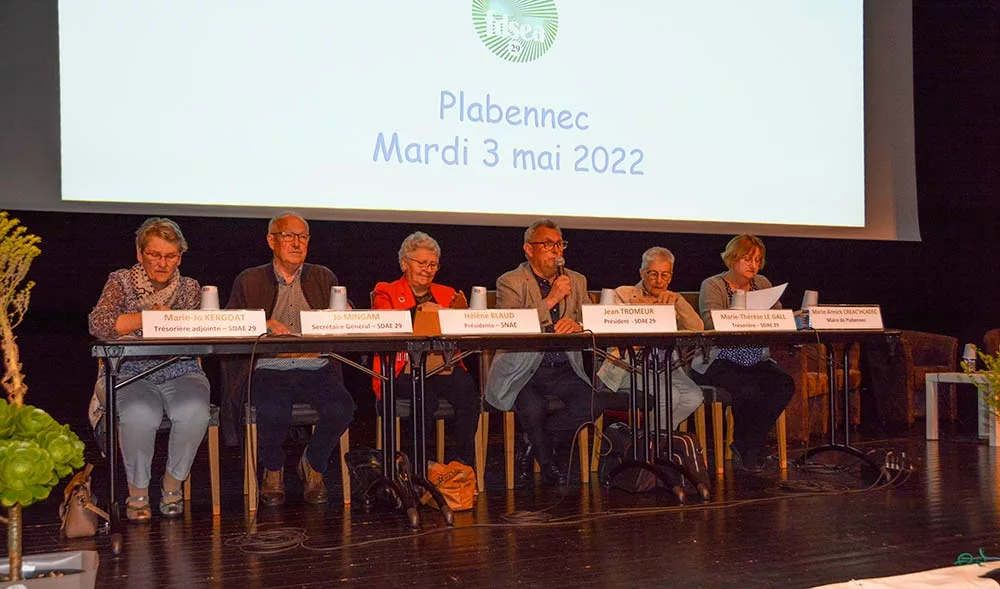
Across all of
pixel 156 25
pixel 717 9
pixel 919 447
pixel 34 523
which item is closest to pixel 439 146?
pixel 156 25

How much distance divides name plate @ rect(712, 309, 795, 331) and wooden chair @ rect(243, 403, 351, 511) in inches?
58.0

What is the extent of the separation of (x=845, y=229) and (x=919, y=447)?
56.3 inches

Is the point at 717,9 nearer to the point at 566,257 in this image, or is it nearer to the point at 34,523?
the point at 566,257

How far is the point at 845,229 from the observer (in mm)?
5746

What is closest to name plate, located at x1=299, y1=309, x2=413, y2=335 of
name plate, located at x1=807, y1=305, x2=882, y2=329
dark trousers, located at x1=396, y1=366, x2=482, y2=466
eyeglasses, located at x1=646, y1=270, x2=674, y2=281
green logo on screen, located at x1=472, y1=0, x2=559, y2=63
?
dark trousers, located at x1=396, y1=366, x2=482, y2=466

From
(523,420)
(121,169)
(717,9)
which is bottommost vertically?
(523,420)

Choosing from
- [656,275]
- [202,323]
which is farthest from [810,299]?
[202,323]

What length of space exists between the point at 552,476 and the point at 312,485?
971mm

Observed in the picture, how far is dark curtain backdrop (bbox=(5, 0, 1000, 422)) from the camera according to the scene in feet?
15.1

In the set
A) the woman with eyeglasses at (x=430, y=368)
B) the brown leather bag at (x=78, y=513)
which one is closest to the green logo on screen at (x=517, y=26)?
the woman with eyeglasses at (x=430, y=368)

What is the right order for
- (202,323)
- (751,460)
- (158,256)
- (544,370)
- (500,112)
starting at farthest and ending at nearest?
(500,112)
(751,460)
(544,370)
(158,256)
(202,323)

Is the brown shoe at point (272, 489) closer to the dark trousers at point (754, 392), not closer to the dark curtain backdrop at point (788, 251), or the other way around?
the dark curtain backdrop at point (788, 251)

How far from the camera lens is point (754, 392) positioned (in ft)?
13.8

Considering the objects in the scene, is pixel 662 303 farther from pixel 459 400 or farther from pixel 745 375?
pixel 459 400
